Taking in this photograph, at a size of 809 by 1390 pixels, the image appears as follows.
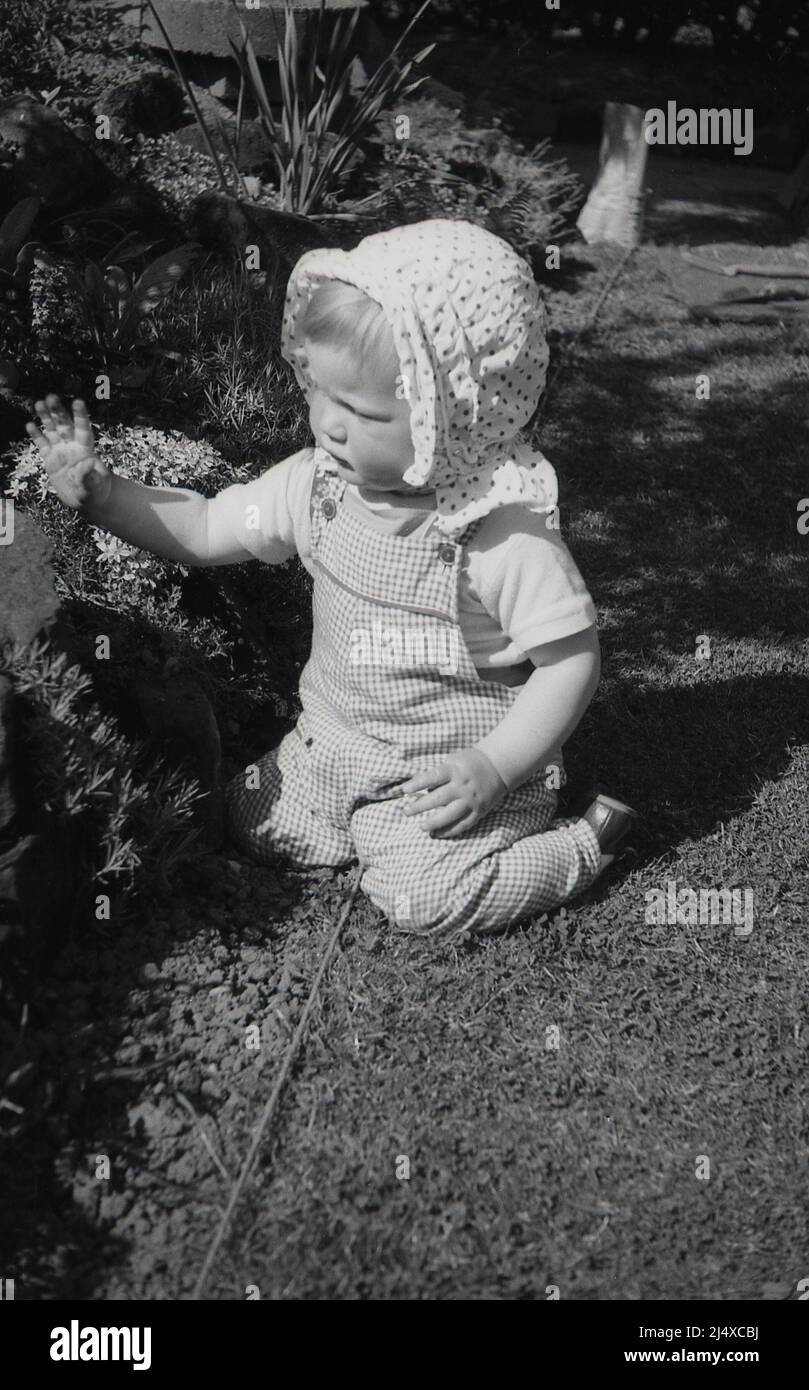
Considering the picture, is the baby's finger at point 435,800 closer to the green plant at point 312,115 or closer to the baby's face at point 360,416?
the baby's face at point 360,416

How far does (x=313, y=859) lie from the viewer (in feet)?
9.83

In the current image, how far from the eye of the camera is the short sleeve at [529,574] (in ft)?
8.49

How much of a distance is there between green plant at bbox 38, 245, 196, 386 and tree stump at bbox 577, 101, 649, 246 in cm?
383

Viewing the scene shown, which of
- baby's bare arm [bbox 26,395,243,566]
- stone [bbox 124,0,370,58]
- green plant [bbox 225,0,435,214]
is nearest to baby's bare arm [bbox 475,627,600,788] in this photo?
baby's bare arm [bbox 26,395,243,566]

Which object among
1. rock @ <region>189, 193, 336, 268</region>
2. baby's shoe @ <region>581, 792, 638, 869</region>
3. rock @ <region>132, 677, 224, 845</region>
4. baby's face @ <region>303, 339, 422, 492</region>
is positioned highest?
baby's face @ <region>303, 339, 422, 492</region>

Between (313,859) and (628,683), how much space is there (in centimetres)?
122

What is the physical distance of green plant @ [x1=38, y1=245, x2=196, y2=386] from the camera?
387cm

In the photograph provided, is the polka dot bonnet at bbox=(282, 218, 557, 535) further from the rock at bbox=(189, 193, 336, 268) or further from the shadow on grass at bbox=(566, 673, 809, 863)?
the rock at bbox=(189, 193, 336, 268)

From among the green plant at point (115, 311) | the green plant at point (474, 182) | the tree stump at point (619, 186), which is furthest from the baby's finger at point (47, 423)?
the tree stump at point (619, 186)

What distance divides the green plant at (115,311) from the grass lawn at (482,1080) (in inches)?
69.0

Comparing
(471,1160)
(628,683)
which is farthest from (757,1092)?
(628,683)

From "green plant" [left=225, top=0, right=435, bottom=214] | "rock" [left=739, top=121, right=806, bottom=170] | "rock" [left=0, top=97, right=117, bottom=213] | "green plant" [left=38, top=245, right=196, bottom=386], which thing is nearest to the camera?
"green plant" [left=38, top=245, right=196, bottom=386]

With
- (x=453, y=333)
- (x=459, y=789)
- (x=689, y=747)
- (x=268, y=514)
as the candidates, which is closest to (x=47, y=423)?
(x=268, y=514)
